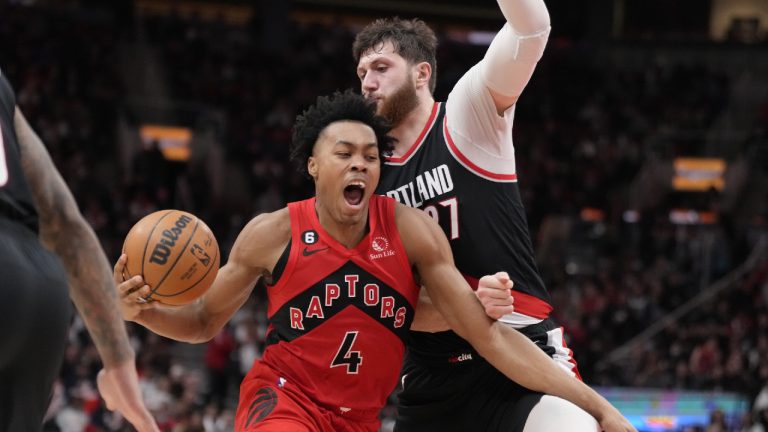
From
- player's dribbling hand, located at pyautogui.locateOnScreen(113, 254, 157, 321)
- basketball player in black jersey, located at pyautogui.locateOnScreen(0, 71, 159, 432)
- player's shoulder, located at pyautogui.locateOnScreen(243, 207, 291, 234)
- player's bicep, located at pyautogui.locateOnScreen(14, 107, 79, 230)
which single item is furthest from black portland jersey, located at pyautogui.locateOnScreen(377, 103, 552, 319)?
player's bicep, located at pyautogui.locateOnScreen(14, 107, 79, 230)

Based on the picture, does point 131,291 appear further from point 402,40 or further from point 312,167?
point 402,40

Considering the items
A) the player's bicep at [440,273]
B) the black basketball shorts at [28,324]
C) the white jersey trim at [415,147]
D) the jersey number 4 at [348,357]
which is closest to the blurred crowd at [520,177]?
the white jersey trim at [415,147]

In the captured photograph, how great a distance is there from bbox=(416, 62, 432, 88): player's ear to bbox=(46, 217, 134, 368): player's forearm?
2.63 metres

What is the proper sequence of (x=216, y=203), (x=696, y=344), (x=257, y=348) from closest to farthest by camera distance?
(x=257, y=348) → (x=696, y=344) → (x=216, y=203)

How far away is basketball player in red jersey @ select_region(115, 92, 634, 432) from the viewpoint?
4.20m

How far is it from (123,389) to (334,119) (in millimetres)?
2086

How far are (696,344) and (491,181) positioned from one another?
12632 mm

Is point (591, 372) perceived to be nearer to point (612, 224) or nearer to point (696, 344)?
point (696, 344)

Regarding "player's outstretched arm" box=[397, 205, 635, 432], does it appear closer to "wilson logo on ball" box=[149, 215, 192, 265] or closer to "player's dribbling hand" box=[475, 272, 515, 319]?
"player's dribbling hand" box=[475, 272, 515, 319]

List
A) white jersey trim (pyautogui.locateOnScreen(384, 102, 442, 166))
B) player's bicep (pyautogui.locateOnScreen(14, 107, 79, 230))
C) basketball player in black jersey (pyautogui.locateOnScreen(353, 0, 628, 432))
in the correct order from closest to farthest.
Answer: player's bicep (pyautogui.locateOnScreen(14, 107, 79, 230)) → basketball player in black jersey (pyautogui.locateOnScreen(353, 0, 628, 432)) → white jersey trim (pyautogui.locateOnScreen(384, 102, 442, 166))

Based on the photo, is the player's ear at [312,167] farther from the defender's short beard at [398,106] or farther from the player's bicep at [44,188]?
the player's bicep at [44,188]

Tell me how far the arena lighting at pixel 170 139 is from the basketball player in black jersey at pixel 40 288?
1500 cm

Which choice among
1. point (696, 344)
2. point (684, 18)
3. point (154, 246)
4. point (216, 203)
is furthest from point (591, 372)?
point (684, 18)

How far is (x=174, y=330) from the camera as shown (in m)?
4.48
